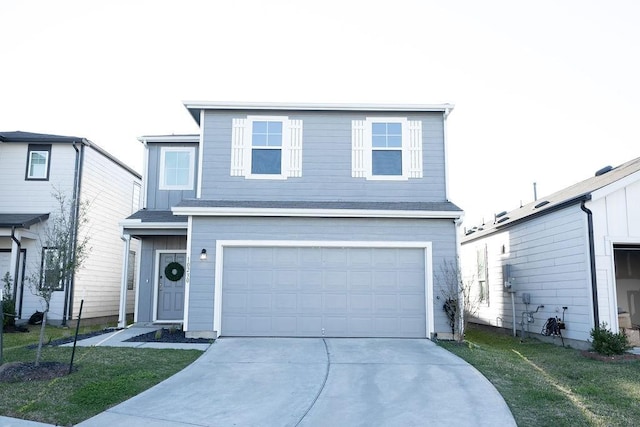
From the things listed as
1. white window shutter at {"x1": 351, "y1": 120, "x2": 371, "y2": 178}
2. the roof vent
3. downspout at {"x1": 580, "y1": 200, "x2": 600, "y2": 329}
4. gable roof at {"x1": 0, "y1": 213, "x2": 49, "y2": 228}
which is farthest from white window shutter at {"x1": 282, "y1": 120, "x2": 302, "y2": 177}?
the roof vent

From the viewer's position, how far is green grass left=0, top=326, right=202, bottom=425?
246 inches

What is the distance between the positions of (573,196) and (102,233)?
14201mm

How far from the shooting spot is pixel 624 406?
256 inches

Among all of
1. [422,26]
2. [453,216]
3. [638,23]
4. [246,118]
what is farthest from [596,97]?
[246,118]

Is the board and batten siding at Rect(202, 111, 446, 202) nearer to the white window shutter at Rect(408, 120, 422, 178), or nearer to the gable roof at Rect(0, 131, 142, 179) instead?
the white window shutter at Rect(408, 120, 422, 178)

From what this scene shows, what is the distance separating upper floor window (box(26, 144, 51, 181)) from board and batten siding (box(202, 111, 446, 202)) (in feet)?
19.6

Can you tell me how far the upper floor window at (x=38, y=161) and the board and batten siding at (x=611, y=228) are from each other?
14.8 metres

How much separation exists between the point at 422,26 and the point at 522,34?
2607 millimetres

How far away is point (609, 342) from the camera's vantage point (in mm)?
9844

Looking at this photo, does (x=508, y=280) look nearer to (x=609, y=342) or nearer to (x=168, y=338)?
(x=609, y=342)

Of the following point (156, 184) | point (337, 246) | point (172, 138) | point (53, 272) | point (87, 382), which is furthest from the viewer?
point (156, 184)

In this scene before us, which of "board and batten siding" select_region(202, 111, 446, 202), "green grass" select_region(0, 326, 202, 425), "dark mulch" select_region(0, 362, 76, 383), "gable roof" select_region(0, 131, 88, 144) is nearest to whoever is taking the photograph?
"green grass" select_region(0, 326, 202, 425)

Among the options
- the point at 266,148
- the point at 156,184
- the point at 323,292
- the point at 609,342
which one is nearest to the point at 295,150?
the point at 266,148

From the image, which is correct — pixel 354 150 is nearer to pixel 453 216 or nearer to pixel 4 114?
pixel 453 216
